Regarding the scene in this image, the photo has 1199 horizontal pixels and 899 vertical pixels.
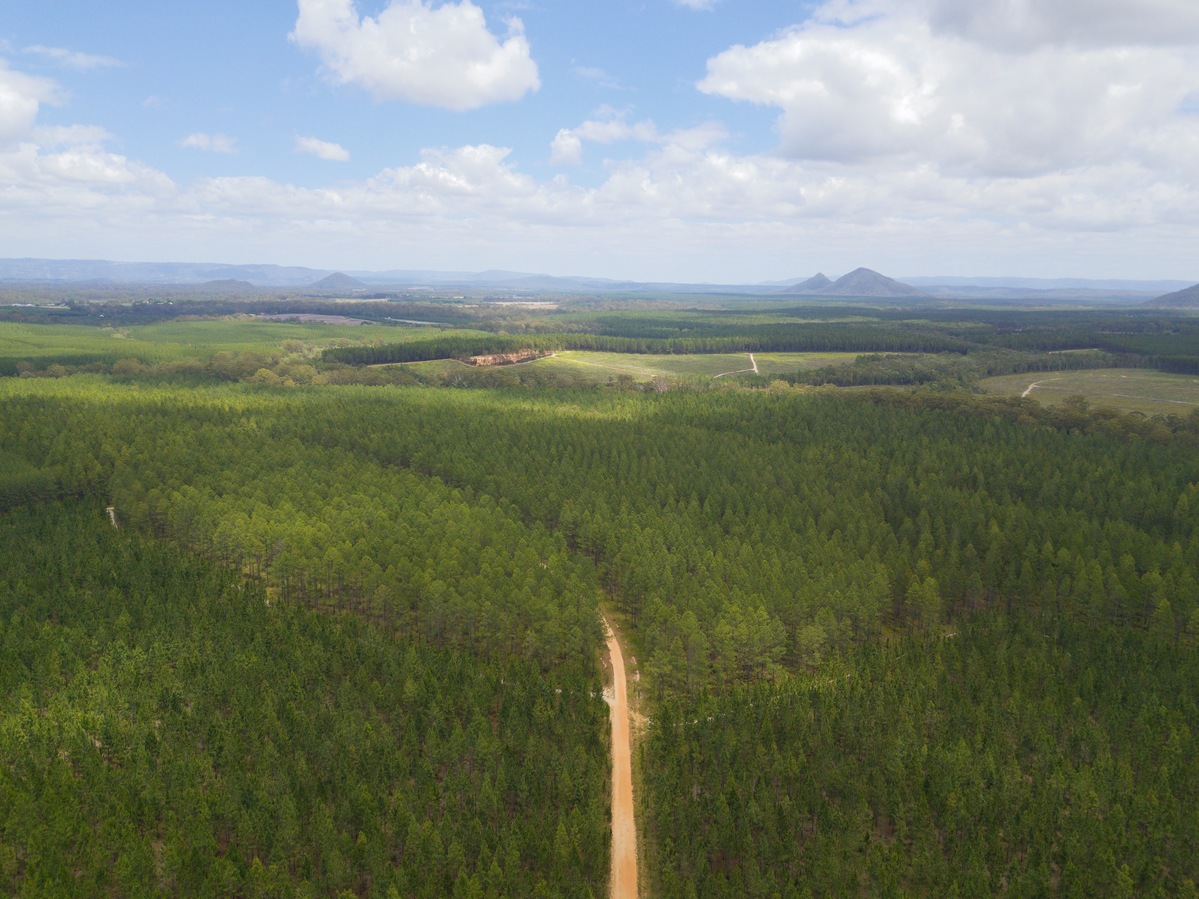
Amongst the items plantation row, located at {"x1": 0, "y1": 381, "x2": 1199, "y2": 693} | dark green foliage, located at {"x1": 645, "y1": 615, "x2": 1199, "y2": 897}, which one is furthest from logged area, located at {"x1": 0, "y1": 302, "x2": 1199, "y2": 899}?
plantation row, located at {"x1": 0, "y1": 381, "x2": 1199, "y2": 693}

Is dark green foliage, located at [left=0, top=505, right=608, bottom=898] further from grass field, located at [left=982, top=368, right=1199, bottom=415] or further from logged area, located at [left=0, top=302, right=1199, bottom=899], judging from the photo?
grass field, located at [left=982, top=368, right=1199, bottom=415]

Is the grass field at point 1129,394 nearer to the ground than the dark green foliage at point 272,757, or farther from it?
farther from it

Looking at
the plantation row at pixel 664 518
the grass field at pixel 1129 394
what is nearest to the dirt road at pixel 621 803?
the plantation row at pixel 664 518

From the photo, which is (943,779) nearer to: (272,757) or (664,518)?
(272,757)

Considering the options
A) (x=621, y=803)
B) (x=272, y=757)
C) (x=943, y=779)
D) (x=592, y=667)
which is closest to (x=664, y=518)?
(x=592, y=667)

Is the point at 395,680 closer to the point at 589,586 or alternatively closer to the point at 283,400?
the point at 589,586

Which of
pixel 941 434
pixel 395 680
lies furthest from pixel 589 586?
pixel 941 434

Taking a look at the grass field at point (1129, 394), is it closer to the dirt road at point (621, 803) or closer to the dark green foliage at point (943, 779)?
the dark green foliage at point (943, 779)
